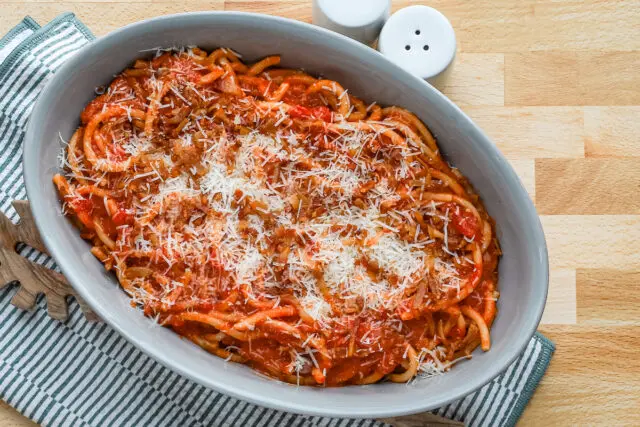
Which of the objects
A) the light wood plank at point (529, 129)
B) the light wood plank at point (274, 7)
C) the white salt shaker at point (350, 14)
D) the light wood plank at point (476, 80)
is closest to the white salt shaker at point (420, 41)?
the white salt shaker at point (350, 14)

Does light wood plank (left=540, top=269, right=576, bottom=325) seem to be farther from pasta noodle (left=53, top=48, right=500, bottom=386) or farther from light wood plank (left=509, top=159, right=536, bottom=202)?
pasta noodle (left=53, top=48, right=500, bottom=386)

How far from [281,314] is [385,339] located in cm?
37

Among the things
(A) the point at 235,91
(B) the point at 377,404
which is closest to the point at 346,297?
(B) the point at 377,404

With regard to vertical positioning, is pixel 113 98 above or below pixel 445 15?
above

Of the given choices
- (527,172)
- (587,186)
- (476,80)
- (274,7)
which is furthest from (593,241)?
(274,7)

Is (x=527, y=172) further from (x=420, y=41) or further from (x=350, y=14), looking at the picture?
(x=350, y=14)

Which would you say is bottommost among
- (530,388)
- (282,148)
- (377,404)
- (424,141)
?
(530,388)

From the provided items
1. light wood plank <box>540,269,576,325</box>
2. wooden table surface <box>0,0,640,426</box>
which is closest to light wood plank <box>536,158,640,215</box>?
wooden table surface <box>0,0,640,426</box>

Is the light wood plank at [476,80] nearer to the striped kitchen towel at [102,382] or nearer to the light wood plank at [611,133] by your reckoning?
the light wood plank at [611,133]

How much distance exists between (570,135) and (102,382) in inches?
82.9

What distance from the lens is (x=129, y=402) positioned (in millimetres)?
2904

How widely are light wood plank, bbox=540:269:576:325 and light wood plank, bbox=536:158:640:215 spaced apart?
0.25 m

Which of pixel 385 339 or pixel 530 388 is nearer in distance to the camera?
pixel 385 339

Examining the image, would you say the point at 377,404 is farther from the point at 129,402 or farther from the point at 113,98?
the point at 113,98
